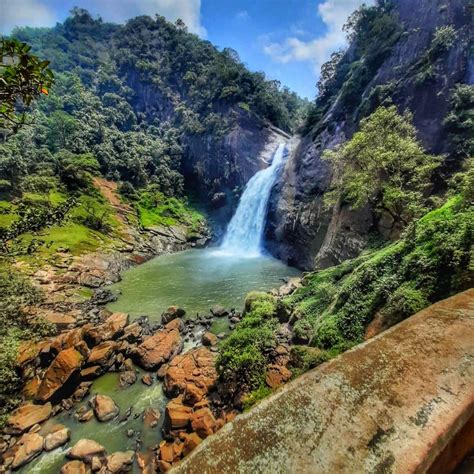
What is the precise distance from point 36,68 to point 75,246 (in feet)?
78.9

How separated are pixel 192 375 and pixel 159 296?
384 inches

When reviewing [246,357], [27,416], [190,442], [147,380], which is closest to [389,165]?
[246,357]

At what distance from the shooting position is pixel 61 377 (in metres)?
9.14

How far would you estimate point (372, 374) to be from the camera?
3320mm

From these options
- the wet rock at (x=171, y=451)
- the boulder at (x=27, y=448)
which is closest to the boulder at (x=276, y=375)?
the wet rock at (x=171, y=451)

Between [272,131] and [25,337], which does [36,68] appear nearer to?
[25,337]

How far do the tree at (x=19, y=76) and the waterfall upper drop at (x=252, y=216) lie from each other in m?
29.3

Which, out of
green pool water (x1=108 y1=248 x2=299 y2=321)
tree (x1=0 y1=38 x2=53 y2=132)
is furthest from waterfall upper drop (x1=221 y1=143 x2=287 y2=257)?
tree (x1=0 y1=38 x2=53 y2=132)

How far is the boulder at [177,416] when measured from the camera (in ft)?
24.0

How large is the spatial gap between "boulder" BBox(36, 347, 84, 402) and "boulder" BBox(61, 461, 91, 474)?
2.84 metres

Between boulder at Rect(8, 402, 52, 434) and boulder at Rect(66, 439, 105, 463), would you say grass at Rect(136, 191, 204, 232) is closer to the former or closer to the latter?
boulder at Rect(8, 402, 52, 434)

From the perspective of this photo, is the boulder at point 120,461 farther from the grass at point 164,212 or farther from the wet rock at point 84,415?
the grass at point 164,212

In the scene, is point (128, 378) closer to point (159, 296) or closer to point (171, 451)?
point (171, 451)

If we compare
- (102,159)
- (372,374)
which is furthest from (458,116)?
(102,159)
